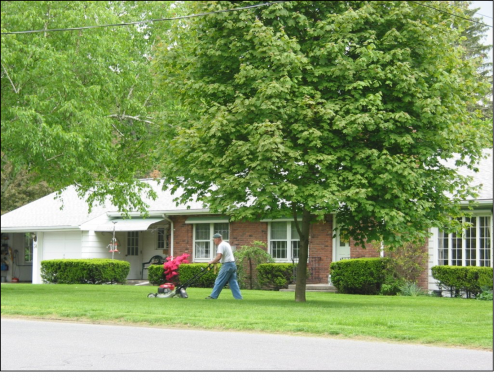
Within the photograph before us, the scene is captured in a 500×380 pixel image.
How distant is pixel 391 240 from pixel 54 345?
870cm

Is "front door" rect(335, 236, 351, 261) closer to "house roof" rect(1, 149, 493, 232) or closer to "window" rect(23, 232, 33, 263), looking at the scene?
"house roof" rect(1, 149, 493, 232)

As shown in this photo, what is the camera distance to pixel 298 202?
642 inches

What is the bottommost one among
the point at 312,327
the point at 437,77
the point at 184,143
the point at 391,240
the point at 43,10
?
the point at 312,327

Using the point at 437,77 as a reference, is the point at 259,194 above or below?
below

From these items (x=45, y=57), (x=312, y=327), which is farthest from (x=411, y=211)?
(x=45, y=57)

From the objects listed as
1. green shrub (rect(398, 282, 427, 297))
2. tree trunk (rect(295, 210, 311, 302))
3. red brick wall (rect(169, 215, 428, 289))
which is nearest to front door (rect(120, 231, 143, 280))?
red brick wall (rect(169, 215, 428, 289))

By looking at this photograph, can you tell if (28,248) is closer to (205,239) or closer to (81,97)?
(205,239)

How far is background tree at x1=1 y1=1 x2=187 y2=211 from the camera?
1287cm

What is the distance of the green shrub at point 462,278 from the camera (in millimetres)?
22312

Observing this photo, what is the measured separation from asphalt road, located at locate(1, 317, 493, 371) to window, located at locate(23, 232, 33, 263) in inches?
1023

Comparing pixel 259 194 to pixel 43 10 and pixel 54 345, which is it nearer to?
pixel 43 10

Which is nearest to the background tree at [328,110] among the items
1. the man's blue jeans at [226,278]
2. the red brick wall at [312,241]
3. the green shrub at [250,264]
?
the man's blue jeans at [226,278]

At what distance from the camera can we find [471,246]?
23609mm

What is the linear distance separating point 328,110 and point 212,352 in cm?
718
